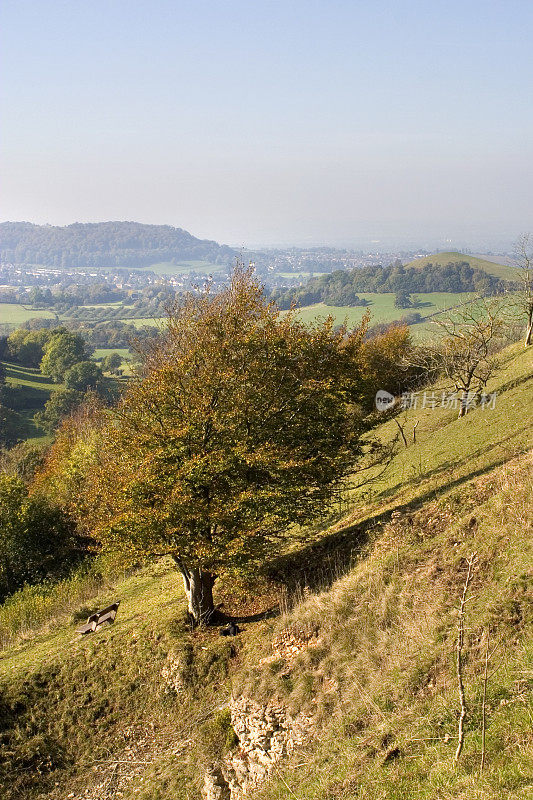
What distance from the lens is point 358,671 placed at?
39.9 feet

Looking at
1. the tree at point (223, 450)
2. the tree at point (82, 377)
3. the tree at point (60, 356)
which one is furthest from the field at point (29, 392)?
the tree at point (223, 450)

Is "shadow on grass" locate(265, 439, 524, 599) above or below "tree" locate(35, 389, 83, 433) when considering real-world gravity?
above

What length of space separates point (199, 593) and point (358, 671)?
26.1 ft

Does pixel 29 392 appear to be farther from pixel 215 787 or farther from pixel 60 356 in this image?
pixel 215 787

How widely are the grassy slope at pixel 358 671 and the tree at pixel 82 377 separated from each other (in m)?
107

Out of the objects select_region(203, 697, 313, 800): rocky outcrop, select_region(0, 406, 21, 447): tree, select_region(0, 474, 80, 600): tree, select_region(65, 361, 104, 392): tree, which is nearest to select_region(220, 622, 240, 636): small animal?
select_region(203, 697, 313, 800): rocky outcrop

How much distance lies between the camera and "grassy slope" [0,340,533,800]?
8.26m

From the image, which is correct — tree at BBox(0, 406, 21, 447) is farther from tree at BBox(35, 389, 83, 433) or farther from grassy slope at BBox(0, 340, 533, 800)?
grassy slope at BBox(0, 340, 533, 800)

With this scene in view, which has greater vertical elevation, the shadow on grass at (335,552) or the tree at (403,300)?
the tree at (403,300)

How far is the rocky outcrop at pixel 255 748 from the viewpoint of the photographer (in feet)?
38.7

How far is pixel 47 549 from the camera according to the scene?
3484cm

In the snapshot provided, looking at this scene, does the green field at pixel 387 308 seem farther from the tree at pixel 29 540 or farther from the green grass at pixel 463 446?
the tree at pixel 29 540

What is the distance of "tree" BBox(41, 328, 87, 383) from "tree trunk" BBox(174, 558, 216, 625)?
122464 millimetres

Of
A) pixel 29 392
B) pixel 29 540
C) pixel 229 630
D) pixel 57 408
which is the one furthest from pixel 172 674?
pixel 29 392
